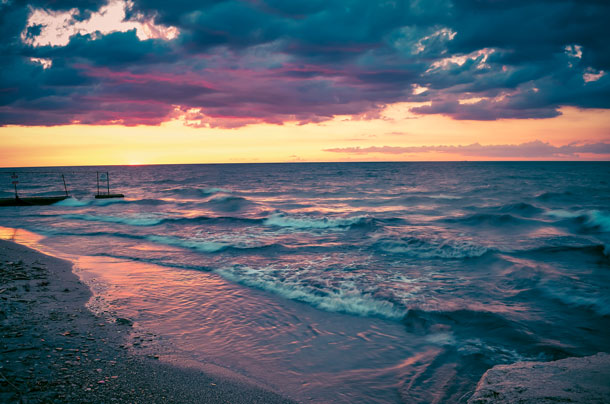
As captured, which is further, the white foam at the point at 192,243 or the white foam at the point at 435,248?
the white foam at the point at 192,243

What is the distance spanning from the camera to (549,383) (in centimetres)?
426

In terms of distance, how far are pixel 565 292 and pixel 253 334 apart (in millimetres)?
9205

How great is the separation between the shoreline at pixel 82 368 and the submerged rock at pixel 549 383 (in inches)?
116

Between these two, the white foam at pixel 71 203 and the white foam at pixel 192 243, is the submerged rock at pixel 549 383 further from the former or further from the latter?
the white foam at pixel 71 203

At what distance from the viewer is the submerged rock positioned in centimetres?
385

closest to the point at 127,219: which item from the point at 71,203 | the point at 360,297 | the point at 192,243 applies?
the point at 192,243

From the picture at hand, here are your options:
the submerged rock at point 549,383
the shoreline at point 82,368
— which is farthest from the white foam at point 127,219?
the submerged rock at point 549,383

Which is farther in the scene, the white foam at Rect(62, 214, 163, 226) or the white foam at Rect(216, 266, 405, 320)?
the white foam at Rect(62, 214, 163, 226)

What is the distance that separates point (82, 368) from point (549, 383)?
625cm

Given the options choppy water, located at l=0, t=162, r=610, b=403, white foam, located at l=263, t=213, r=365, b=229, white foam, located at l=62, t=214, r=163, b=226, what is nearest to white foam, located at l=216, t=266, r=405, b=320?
choppy water, located at l=0, t=162, r=610, b=403

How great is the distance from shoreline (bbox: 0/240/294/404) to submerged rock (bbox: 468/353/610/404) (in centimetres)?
295

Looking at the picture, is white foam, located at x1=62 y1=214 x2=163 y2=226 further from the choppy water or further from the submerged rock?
the submerged rock

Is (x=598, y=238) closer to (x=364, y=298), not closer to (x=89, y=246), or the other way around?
(x=364, y=298)

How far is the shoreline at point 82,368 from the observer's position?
417 cm
